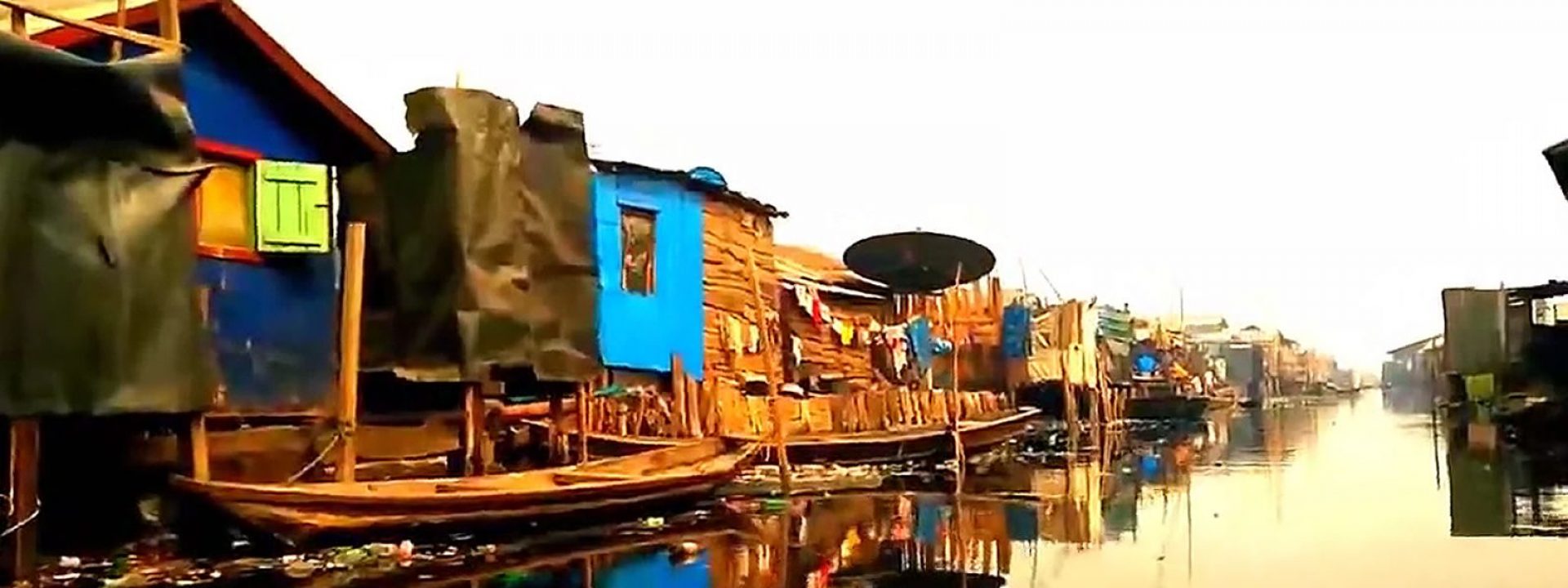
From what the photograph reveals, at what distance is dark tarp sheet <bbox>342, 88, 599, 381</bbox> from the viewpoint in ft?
44.4

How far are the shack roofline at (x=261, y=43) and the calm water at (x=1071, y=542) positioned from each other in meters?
4.33

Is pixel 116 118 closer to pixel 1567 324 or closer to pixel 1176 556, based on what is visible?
pixel 1176 556

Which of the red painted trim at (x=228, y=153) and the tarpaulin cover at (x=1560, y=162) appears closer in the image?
the tarpaulin cover at (x=1560, y=162)

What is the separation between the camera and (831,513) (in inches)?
631

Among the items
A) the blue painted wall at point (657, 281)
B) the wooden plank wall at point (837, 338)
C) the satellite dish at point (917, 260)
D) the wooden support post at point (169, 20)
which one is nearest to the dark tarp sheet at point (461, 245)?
the wooden support post at point (169, 20)

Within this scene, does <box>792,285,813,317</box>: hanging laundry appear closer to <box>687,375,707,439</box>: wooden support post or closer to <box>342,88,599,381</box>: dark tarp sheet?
<box>687,375,707,439</box>: wooden support post

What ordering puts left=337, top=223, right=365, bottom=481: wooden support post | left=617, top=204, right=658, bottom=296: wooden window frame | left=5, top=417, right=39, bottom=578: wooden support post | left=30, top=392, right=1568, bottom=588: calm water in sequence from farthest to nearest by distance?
left=617, top=204, right=658, bottom=296: wooden window frame
left=337, top=223, right=365, bottom=481: wooden support post
left=30, top=392, right=1568, bottom=588: calm water
left=5, top=417, right=39, bottom=578: wooden support post

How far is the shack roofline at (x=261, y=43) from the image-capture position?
473 inches

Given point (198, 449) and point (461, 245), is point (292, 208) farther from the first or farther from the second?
point (198, 449)

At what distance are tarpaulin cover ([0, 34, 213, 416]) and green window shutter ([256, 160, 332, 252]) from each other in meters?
2.56

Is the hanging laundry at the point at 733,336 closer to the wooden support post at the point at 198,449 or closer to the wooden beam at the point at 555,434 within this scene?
the wooden beam at the point at 555,434

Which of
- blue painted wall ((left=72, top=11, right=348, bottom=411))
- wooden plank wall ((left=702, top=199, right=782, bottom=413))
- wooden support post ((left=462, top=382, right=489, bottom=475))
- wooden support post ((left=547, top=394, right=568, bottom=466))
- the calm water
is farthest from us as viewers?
wooden plank wall ((left=702, top=199, right=782, bottom=413))

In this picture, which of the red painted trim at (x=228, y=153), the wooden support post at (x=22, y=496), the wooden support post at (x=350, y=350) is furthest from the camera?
the red painted trim at (x=228, y=153)

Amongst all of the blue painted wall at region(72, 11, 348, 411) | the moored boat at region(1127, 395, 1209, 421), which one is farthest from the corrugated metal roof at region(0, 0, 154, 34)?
the moored boat at region(1127, 395, 1209, 421)
